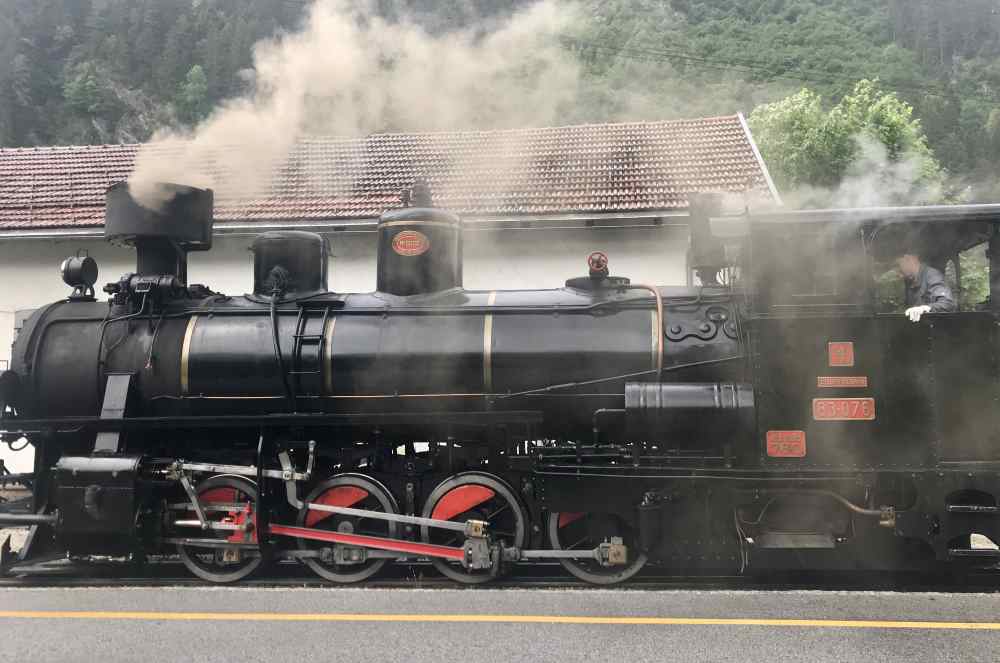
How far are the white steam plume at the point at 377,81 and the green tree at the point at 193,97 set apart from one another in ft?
3.78

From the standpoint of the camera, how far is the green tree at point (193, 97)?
38.4 feet

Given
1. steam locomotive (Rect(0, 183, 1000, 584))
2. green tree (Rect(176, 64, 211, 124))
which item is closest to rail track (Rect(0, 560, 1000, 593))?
steam locomotive (Rect(0, 183, 1000, 584))

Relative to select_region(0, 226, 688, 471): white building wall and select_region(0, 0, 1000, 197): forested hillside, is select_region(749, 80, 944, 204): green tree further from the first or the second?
select_region(0, 226, 688, 471): white building wall

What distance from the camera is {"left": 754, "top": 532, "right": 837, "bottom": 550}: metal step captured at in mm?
6168

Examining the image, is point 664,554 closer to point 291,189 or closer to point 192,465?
point 192,465

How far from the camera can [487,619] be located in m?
5.46

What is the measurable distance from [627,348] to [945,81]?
36.1m

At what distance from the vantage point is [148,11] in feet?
46.7

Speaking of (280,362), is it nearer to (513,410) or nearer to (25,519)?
(513,410)

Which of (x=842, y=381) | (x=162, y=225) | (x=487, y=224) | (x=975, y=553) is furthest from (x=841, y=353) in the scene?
(x=487, y=224)

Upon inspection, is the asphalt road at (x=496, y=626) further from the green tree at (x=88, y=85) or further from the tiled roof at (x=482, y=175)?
the green tree at (x=88, y=85)

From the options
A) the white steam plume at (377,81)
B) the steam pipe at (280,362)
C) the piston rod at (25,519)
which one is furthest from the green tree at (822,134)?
the piston rod at (25,519)

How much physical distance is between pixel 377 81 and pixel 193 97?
345 cm

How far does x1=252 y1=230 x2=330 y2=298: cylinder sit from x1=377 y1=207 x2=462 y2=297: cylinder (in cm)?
64
